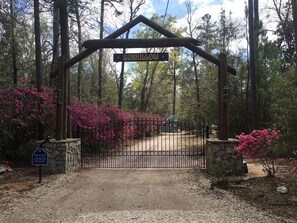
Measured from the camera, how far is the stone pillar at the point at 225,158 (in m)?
11.2

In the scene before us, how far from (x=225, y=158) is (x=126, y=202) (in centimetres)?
442

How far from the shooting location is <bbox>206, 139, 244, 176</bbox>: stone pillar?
1119cm

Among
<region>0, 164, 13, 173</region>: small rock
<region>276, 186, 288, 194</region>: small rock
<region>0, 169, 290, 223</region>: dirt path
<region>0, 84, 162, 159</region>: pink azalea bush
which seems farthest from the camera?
<region>0, 84, 162, 159</region>: pink azalea bush

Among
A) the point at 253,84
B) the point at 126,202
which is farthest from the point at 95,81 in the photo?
the point at 126,202

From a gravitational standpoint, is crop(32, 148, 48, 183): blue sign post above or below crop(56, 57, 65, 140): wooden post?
below

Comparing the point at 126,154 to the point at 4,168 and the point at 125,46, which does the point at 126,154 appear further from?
the point at 4,168

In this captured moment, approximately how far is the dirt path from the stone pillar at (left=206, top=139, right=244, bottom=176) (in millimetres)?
659

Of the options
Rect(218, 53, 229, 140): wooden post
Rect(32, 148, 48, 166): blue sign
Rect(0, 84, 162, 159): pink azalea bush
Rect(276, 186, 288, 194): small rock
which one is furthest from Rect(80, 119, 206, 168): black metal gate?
Rect(276, 186, 288, 194): small rock

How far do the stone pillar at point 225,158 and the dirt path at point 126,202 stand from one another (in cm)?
A: 66

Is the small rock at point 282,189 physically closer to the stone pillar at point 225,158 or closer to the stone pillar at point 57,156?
the stone pillar at point 225,158

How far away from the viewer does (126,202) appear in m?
7.73

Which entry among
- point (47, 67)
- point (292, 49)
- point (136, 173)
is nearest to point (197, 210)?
point (136, 173)

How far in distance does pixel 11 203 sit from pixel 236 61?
18187 mm

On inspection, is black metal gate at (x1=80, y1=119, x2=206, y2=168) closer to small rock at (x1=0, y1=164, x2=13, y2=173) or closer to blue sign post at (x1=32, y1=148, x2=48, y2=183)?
small rock at (x1=0, y1=164, x2=13, y2=173)
